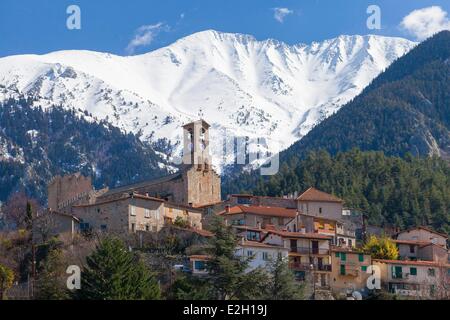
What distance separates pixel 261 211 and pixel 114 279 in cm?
3472

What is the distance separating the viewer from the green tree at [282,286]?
61.7 metres

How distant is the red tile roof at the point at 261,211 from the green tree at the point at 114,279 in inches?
1142

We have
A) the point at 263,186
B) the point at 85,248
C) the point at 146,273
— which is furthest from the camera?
the point at 263,186

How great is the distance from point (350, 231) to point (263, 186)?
3814cm

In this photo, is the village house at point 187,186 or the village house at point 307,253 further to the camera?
the village house at point 187,186

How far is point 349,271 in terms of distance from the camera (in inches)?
3051

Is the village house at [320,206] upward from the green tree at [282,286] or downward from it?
upward

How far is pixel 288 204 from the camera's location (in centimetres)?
9894

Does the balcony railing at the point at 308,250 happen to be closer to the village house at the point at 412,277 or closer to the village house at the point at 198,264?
the village house at the point at 412,277

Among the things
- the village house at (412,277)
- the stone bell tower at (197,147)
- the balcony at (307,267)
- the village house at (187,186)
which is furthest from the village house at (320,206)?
the balcony at (307,267)
